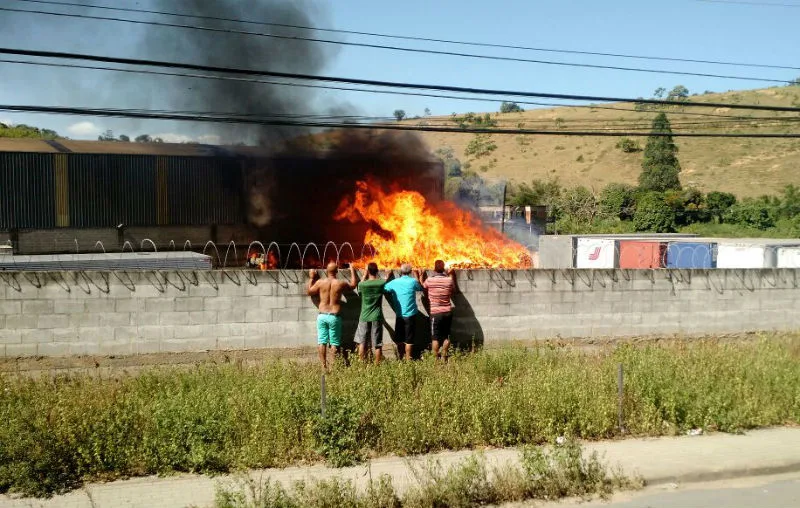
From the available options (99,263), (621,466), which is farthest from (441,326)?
(99,263)

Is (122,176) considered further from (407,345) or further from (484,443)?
(484,443)

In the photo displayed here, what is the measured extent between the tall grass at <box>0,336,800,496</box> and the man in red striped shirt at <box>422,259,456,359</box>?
0.80 metres

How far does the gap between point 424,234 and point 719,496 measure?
13.0 metres

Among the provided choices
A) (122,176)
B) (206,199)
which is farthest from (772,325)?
(122,176)

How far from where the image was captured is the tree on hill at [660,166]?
5188cm

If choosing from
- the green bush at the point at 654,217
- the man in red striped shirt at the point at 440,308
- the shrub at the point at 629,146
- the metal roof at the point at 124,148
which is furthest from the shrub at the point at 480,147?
the man in red striped shirt at the point at 440,308

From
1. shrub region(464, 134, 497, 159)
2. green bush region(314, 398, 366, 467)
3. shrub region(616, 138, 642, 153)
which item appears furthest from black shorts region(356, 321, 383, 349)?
shrub region(464, 134, 497, 159)

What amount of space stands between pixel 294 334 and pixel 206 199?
1604cm

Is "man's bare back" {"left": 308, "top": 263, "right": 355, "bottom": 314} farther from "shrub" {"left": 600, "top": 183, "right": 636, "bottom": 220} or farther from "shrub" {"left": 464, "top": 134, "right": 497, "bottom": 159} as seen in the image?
"shrub" {"left": 464, "top": 134, "right": 497, "bottom": 159}

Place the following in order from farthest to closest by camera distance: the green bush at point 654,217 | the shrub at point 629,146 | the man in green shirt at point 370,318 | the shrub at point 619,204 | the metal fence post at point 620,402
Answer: the shrub at point 629,146, the shrub at point 619,204, the green bush at point 654,217, the man in green shirt at point 370,318, the metal fence post at point 620,402

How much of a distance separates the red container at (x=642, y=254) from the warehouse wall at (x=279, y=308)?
5.85m

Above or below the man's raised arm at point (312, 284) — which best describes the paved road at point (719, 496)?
below

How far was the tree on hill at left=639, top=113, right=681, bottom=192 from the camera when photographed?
51875 millimetres

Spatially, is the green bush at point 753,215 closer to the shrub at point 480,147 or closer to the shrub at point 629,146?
the shrub at point 629,146
